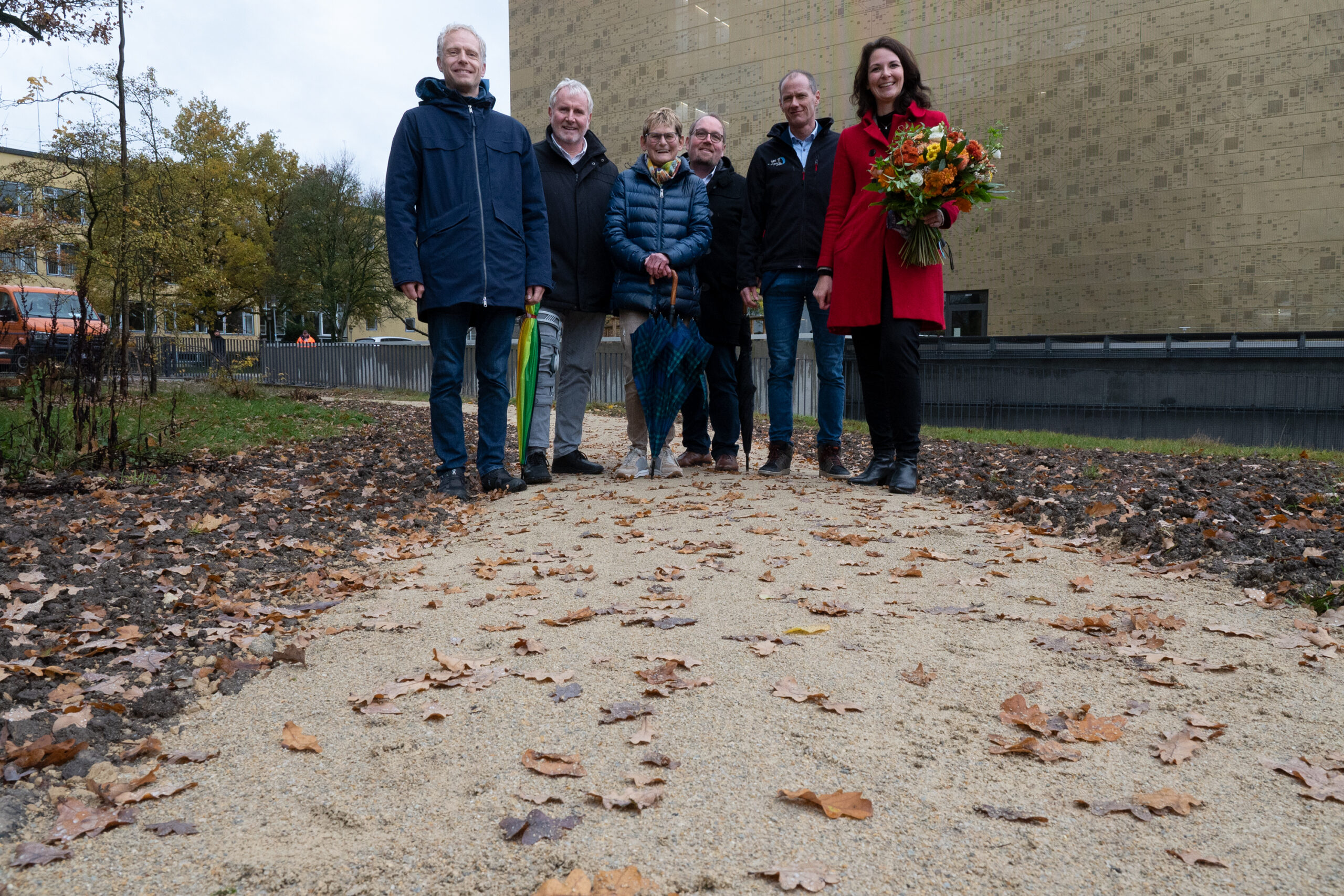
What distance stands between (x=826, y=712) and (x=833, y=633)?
690mm

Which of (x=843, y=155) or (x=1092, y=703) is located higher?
(x=843, y=155)

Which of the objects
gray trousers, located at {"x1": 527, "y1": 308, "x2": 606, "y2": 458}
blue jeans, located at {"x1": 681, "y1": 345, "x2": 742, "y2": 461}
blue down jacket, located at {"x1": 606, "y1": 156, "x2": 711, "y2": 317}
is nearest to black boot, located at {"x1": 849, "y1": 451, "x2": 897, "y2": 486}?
blue jeans, located at {"x1": 681, "y1": 345, "x2": 742, "y2": 461}

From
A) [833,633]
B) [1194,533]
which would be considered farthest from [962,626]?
[1194,533]

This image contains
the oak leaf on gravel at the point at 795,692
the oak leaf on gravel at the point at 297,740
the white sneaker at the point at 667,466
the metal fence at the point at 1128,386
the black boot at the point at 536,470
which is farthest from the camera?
the metal fence at the point at 1128,386

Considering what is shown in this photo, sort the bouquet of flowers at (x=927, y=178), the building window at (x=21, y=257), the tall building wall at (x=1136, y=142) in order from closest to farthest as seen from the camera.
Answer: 1. the bouquet of flowers at (x=927, y=178)
2. the building window at (x=21, y=257)
3. the tall building wall at (x=1136, y=142)

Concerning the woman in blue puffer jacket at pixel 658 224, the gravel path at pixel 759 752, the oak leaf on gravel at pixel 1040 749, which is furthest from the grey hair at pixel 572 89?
the oak leaf on gravel at pixel 1040 749

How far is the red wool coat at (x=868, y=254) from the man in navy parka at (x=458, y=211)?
6.16 feet

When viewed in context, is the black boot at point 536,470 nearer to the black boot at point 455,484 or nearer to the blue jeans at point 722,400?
the black boot at point 455,484

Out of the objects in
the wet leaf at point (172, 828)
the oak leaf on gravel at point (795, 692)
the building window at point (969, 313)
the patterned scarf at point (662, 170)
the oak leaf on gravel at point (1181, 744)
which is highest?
the building window at point (969, 313)

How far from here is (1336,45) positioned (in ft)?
81.1

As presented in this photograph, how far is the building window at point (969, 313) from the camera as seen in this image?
3020 centimetres

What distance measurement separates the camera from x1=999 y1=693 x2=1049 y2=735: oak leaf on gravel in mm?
2469

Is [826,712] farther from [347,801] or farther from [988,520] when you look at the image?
[988,520]

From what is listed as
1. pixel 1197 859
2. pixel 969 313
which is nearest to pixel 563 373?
pixel 1197 859
